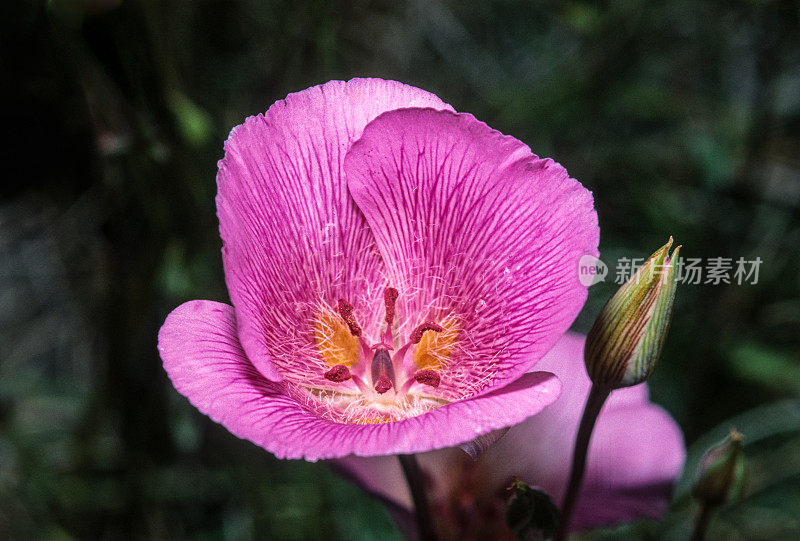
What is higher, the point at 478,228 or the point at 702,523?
the point at 478,228

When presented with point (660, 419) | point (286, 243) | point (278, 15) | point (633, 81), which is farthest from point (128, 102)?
point (633, 81)

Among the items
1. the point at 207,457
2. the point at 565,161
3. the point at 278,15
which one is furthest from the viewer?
the point at 565,161

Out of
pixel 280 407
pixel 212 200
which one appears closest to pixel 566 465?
pixel 280 407

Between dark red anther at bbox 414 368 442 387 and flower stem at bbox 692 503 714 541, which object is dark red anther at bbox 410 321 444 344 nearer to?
dark red anther at bbox 414 368 442 387

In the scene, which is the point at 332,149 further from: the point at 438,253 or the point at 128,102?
the point at 128,102

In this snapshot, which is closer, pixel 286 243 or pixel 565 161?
pixel 286 243

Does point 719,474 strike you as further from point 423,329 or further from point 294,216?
point 294,216

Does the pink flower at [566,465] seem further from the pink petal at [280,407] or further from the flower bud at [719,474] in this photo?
the pink petal at [280,407]
